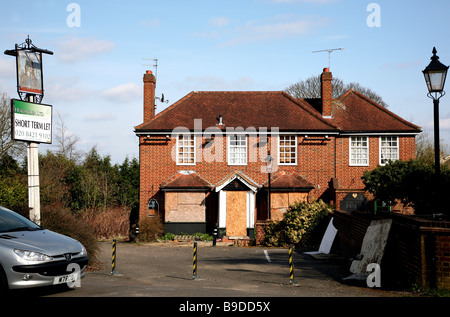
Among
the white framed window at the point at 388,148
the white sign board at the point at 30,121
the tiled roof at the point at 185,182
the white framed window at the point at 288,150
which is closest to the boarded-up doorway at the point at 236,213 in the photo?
the tiled roof at the point at 185,182

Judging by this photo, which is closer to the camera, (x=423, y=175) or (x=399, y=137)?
(x=423, y=175)

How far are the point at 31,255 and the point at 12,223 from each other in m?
1.53

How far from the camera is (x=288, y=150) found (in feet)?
93.8

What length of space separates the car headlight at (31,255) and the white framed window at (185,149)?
66.8 feet

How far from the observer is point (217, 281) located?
41.2 feet

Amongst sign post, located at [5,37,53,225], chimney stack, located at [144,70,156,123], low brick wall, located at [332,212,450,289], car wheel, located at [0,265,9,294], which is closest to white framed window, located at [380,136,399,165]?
chimney stack, located at [144,70,156,123]

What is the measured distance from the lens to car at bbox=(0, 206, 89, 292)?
26.0 ft

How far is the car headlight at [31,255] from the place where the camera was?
8.05m

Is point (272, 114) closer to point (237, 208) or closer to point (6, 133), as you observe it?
point (237, 208)

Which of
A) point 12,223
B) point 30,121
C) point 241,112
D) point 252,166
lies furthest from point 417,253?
point 241,112

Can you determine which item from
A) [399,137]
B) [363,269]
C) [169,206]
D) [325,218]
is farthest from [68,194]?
[363,269]

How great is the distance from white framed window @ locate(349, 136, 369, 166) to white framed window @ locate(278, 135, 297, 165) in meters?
3.61
